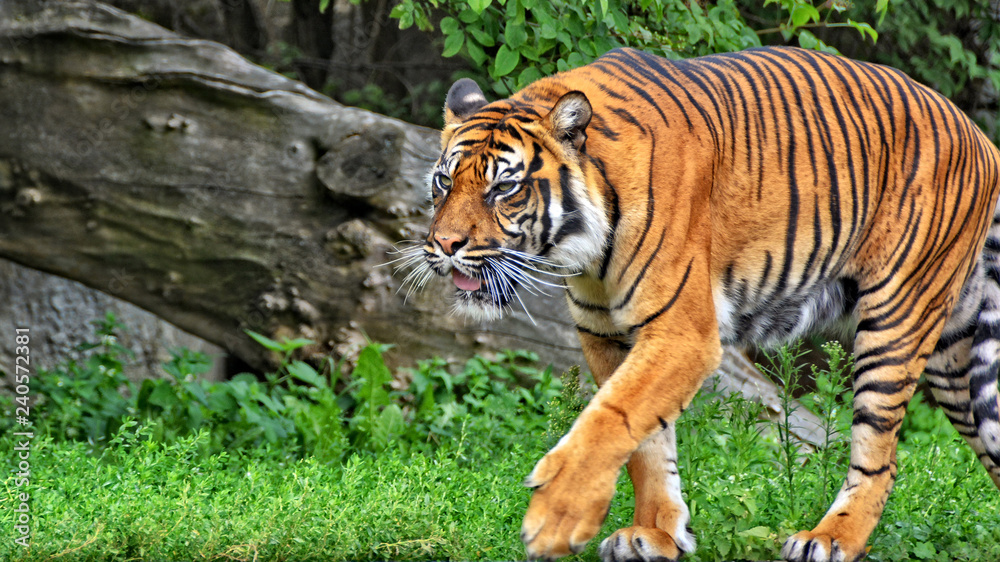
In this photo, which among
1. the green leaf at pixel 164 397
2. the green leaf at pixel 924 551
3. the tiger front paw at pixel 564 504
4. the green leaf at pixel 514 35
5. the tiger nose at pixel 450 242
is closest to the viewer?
the tiger front paw at pixel 564 504

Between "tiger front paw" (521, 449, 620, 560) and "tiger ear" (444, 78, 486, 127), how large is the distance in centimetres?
121

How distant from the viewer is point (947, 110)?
3.16 m

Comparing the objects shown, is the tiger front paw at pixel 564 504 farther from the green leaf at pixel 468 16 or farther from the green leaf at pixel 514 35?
the green leaf at pixel 468 16

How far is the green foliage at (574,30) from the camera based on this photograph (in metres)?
3.70

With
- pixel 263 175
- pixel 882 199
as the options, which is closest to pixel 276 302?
pixel 263 175

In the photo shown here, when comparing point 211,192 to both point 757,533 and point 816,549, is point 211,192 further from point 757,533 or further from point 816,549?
point 816,549

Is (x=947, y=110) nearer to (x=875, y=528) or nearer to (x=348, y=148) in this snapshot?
(x=875, y=528)

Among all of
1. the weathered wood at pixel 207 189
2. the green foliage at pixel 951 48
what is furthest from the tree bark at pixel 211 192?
the green foliage at pixel 951 48

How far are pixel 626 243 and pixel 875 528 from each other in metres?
1.44

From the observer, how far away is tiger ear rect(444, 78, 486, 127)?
2.88 meters

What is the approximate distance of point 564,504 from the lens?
2230 mm

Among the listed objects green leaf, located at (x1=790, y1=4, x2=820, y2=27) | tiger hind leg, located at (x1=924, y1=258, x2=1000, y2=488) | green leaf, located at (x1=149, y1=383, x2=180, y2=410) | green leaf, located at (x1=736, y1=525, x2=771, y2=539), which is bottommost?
green leaf, located at (x1=149, y1=383, x2=180, y2=410)

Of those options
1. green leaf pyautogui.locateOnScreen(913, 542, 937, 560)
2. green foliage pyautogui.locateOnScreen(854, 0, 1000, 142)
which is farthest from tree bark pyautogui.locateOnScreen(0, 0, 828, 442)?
green foliage pyautogui.locateOnScreen(854, 0, 1000, 142)

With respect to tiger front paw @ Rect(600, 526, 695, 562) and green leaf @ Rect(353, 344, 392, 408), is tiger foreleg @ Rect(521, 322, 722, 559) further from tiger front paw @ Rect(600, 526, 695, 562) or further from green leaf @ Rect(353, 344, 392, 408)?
green leaf @ Rect(353, 344, 392, 408)
